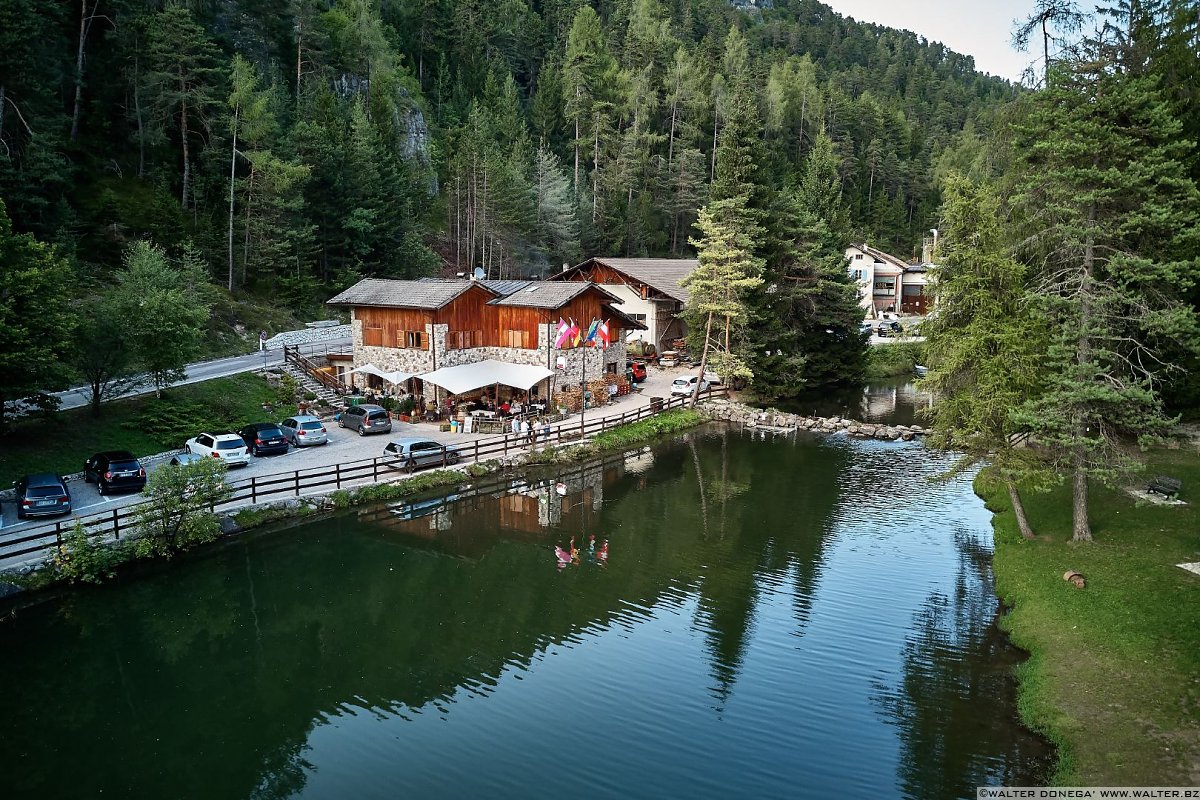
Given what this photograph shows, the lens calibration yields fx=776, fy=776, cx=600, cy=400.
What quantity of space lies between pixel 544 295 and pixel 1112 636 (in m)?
30.6

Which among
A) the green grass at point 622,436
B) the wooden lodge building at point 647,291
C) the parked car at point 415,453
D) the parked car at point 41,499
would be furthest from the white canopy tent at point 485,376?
the wooden lodge building at point 647,291

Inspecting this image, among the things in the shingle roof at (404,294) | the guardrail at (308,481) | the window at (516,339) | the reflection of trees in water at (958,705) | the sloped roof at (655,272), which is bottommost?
the reflection of trees in water at (958,705)

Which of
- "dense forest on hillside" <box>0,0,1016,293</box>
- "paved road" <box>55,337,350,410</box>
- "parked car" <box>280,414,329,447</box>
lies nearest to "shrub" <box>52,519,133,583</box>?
"parked car" <box>280,414,329,447</box>

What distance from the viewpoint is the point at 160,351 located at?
32.3m

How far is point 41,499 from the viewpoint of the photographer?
2331cm

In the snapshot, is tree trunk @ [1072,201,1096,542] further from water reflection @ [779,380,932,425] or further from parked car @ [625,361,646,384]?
parked car @ [625,361,646,384]

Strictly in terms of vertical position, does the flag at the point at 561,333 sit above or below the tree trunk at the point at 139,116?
below

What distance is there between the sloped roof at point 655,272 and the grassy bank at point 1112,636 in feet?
121

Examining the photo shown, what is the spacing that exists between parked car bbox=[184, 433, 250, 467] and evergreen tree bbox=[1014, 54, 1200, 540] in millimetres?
26853

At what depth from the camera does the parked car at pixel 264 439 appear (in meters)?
31.5

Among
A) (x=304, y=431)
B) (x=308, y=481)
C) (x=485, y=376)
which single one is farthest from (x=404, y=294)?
(x=308, y=481)

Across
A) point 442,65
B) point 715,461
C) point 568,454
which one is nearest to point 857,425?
point 715,461

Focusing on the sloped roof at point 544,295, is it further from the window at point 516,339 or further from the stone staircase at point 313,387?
the stone staircase at point 313,387

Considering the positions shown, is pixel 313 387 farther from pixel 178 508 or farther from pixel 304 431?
pixel 178 508
